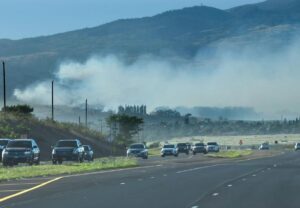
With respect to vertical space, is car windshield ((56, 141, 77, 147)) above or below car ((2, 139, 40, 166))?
above

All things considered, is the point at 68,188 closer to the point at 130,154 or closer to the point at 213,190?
the point at 213,190

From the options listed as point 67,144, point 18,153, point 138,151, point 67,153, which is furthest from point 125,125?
point 18,153

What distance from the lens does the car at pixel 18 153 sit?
5656 cm

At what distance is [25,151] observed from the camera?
187 ft

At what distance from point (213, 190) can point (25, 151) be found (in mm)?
28424

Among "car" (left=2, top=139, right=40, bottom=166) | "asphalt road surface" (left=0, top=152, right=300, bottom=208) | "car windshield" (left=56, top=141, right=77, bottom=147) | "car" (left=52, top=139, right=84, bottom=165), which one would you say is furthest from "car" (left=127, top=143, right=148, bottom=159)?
"asphalt road surface" (left=0, top=152, right=300, bottom=208)

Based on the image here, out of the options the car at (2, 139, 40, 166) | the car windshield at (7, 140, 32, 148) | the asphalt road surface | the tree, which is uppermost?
the tree

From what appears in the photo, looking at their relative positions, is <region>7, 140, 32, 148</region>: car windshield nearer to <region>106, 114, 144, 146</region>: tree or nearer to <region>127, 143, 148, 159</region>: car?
<region>127, 143, 148, 159</region>: car

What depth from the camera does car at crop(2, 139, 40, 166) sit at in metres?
56.6

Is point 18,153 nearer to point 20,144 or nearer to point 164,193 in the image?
point 20,144

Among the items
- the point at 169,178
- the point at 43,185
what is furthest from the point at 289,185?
the point at 43,185

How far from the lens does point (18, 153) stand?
2231 inches

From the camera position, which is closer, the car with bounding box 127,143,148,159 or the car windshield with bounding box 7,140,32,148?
the car windshield with bounding box 7,140,32,148

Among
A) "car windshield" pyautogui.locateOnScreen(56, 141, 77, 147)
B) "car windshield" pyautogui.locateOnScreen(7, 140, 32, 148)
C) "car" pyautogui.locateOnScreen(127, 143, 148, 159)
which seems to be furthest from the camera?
"car" pyautogui.locateOnScreen(127, 143, 148, 159)
